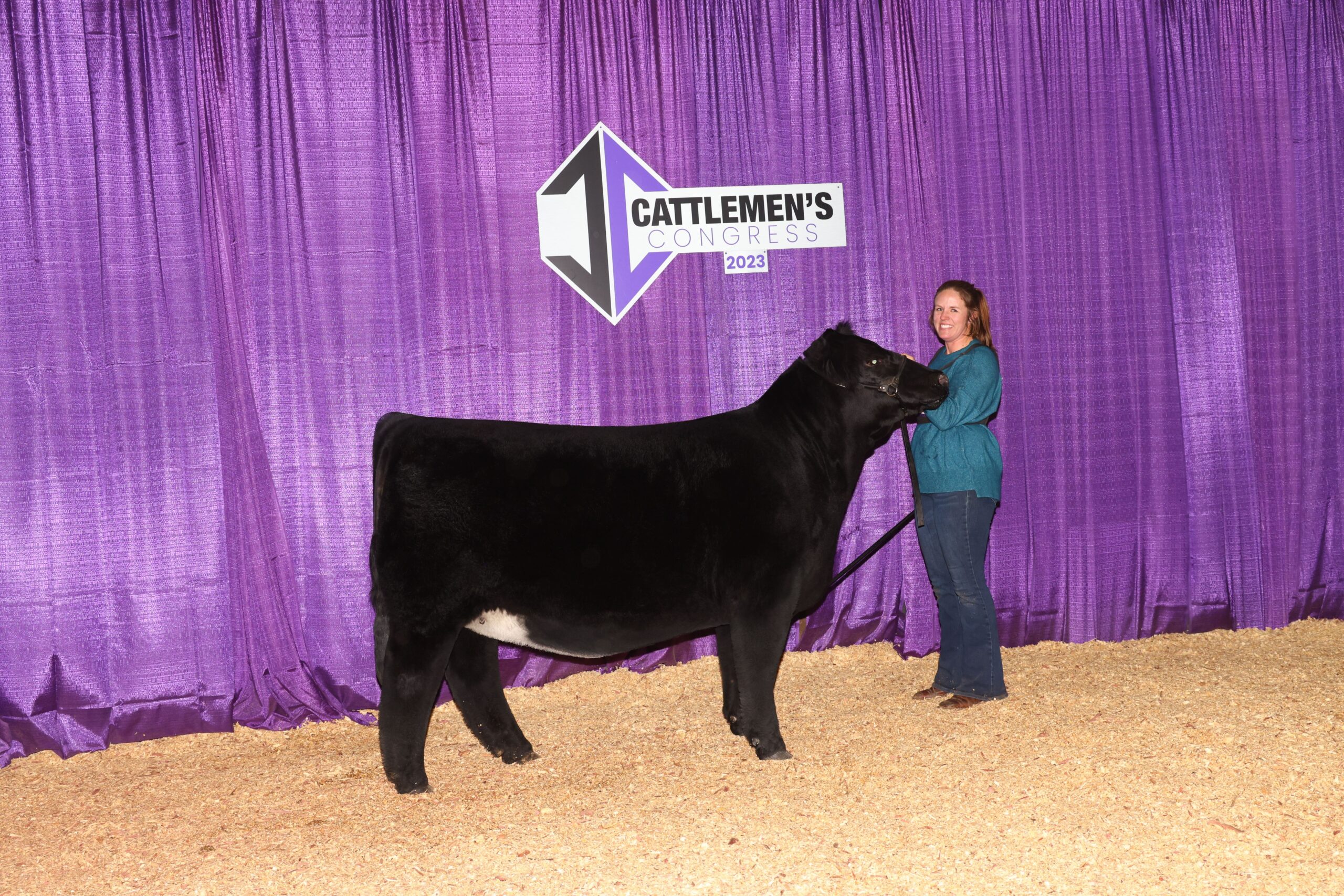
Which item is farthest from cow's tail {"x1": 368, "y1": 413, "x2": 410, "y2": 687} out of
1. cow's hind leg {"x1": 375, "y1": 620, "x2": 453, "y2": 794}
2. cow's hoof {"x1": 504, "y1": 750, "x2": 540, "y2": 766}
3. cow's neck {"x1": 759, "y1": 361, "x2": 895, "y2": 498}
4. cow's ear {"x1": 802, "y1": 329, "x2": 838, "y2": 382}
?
cow's ear {"x1": 802, "y1": 329, "x2": 838, "y2": 382}

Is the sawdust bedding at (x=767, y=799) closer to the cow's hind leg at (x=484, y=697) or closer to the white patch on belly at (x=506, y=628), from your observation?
the cow's hind leg at (x=484, y=697)

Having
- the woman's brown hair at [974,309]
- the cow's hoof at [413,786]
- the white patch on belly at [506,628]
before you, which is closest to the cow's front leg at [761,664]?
the white patch on belly at [506,628]

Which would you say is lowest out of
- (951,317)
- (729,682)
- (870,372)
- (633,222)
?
(729,682)

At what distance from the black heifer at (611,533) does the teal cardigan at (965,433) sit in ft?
0.92

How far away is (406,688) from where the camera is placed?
325cm

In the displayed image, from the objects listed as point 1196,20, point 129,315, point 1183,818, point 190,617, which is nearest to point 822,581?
point 1183,818

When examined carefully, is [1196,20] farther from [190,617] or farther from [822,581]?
[190,617]

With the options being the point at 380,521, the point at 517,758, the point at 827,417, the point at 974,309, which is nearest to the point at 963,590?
the point at 827,417

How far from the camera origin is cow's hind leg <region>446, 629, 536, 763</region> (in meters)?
3.65

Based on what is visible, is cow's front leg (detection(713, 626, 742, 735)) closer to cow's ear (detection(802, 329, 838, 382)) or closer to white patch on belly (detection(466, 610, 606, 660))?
white patch on belly (detection(466, 610, 606, 660))

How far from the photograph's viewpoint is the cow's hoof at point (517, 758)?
3803 millimetres

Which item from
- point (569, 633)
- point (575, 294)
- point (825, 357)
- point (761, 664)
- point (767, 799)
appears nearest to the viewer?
point (767, 799)

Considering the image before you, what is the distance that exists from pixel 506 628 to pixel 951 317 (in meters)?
2.17

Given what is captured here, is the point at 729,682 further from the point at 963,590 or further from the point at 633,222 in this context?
the point at 633,222
